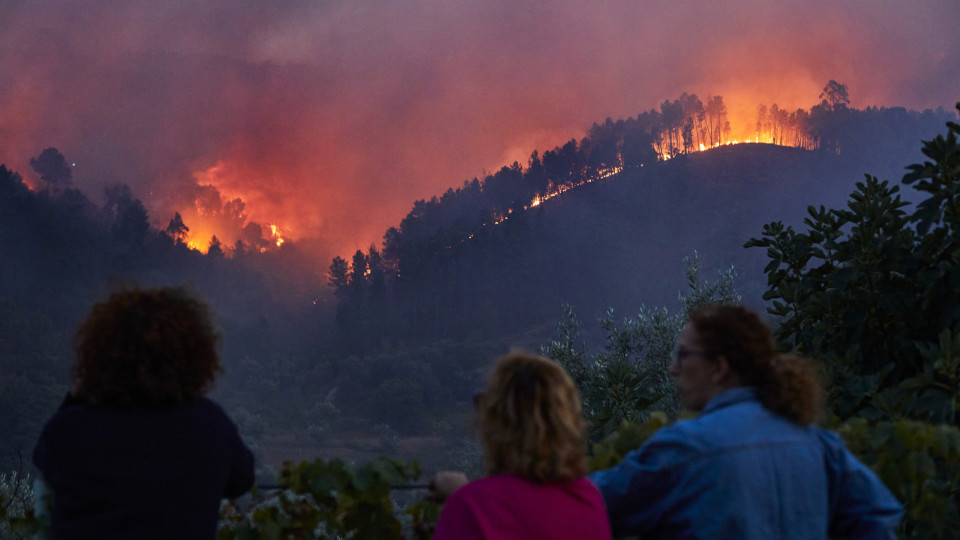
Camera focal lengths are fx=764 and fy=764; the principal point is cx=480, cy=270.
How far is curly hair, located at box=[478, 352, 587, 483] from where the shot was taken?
1882 mm

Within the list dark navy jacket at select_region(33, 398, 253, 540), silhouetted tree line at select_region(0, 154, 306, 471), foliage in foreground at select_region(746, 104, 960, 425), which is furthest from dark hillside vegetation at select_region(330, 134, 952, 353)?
dark navy jacket at select_region(33, 398, 253, 540)

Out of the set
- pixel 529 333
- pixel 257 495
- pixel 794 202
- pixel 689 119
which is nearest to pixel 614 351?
pixel 257 495

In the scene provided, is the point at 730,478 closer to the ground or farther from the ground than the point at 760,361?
closer to the ground

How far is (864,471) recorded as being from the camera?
7.35 ft

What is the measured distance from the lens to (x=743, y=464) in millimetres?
2023

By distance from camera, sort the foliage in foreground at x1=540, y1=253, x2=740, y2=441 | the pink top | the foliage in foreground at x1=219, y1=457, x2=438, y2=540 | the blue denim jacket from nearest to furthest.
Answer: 1. the pink top
2. the blue denim jacket
3. the foliage in foreground at x1=219, y1=457, x2=438, y2=540
4. the foliage in foreground at x1=540, y1=253, x2=740, y2=441

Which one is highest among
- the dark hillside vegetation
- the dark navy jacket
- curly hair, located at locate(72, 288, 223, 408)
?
the dark hillside vegetation

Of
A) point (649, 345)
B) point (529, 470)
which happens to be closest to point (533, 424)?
point (529, 470)

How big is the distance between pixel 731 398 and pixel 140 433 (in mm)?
1651

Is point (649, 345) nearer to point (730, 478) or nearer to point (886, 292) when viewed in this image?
point (886, 292)

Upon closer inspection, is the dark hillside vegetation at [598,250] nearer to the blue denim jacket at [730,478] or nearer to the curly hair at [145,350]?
the blue denim jacket at [730,478]

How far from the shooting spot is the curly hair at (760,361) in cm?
213

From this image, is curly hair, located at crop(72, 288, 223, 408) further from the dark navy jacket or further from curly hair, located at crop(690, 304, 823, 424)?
curly hair, located at crop(690, 304, 823, 424)

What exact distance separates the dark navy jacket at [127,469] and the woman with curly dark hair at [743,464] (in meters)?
1.14
